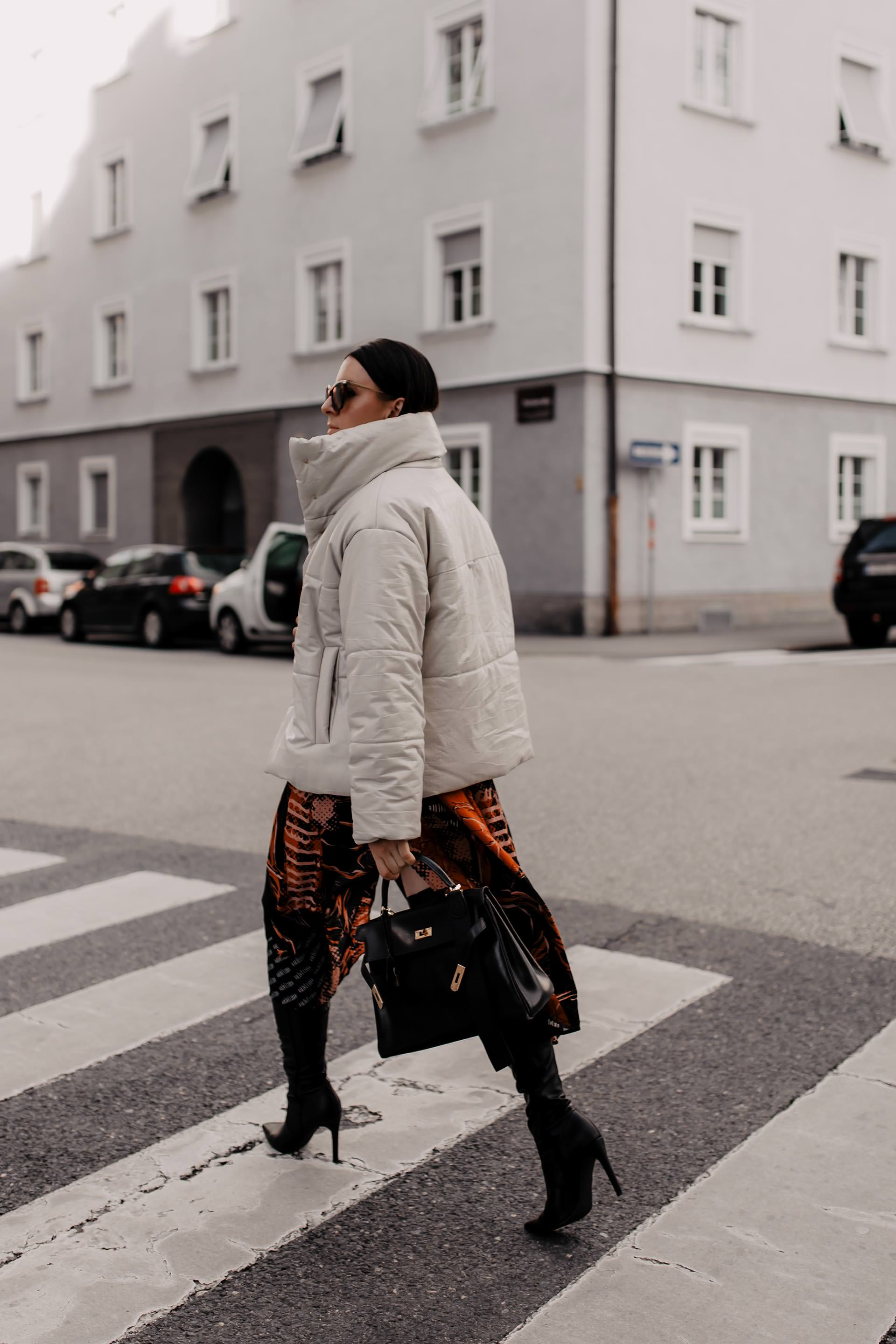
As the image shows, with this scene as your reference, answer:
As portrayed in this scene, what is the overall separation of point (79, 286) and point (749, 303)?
50.7 feet

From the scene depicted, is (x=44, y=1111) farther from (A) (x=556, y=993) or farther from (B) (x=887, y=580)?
(B) (x=887, y=580)

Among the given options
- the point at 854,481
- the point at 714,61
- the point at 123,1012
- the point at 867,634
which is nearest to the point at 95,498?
the point at 714,61

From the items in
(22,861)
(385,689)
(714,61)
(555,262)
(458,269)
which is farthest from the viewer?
(458,269)

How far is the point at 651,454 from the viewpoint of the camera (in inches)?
870

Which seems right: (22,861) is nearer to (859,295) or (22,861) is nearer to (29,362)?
(859,295)

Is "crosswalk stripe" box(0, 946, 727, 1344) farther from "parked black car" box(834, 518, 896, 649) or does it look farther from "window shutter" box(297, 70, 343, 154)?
"window shutter" box(297, 70, 343, 154)

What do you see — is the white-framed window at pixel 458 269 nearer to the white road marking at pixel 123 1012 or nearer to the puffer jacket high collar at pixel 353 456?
the white road marking at pixel 123 1012

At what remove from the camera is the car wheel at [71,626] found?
22.6 metres

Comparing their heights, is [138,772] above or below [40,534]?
below

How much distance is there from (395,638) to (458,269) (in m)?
22.0

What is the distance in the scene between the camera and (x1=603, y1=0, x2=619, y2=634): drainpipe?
21656 millimetres

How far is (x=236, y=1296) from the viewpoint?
261 cm

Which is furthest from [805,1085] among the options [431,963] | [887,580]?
[887,580]

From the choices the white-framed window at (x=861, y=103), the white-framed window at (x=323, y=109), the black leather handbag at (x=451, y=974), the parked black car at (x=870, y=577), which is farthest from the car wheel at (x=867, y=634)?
the black leather handbag at (x=451, y=974)
